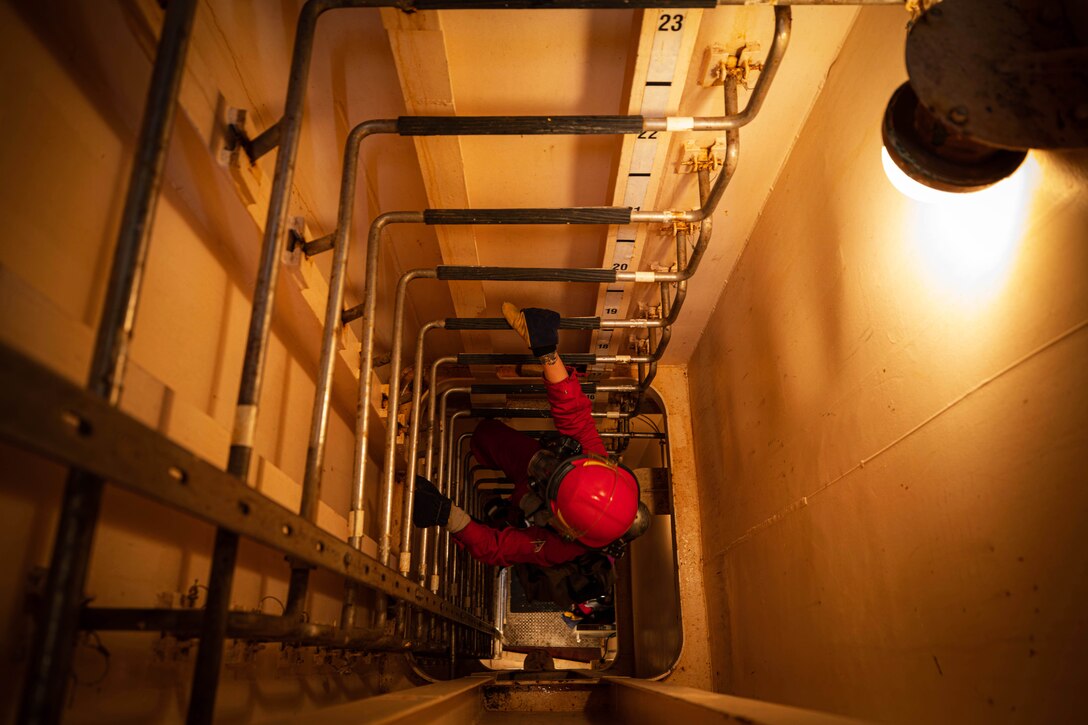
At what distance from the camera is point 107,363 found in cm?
76

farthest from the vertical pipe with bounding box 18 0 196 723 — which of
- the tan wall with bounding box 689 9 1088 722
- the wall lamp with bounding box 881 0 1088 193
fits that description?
the tan wall with bounding box 689 9 1088 722

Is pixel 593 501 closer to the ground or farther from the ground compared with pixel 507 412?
closer to the ground

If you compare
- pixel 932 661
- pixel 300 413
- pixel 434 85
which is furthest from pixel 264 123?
pixel 932 661

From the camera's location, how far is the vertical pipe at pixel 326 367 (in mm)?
1272

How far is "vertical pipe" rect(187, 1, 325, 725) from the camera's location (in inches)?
34.6

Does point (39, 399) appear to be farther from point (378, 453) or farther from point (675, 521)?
point (675, 521)

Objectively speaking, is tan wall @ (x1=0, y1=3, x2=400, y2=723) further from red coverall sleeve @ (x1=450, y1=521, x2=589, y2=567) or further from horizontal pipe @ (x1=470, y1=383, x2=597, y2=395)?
horizontal pipe @ (x1=470, y1=383, x2=597, y2=395)

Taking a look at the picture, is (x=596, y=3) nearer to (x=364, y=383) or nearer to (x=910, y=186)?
(x=910, y=186)

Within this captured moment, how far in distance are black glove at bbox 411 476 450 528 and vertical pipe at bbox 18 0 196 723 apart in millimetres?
1973

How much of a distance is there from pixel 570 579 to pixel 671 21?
8.21 ft

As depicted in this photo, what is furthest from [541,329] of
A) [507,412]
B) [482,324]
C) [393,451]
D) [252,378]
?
[252,378]

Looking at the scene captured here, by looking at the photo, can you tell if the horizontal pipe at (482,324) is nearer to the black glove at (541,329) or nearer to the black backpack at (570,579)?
the black glove at (541,329)

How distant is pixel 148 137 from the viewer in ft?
2.72

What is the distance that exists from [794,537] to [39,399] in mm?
2123
